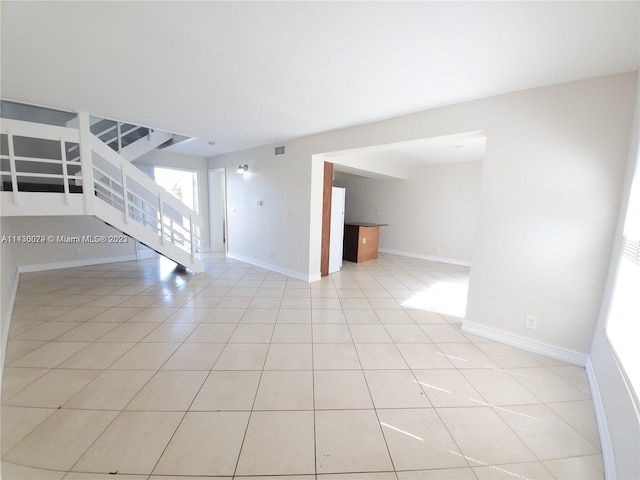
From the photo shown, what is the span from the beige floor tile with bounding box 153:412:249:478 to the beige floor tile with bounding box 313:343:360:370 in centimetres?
75

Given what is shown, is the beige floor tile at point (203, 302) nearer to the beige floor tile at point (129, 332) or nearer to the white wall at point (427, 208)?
the beige floor tile at point (129, 332)

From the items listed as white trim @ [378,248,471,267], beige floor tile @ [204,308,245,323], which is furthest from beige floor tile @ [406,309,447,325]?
white trim @ [378,248,471,267]

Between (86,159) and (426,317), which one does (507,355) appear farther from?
(86,159)

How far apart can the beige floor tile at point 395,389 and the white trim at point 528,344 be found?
3.82 ft

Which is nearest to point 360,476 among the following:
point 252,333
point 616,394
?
point 616,394

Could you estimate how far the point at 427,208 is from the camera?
6.55 m

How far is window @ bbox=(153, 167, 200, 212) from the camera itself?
6.10 metres

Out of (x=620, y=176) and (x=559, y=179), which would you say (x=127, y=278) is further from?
(x=620, y=176)

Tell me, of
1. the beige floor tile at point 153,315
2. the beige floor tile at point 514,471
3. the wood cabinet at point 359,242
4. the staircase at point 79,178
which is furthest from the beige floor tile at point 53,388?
the wood cabinet at point 359,242

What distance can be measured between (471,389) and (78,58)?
4248 mm

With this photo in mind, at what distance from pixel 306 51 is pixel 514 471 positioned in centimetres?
296

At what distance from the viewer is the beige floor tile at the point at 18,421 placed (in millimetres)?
1361

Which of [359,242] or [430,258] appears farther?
[430,258]

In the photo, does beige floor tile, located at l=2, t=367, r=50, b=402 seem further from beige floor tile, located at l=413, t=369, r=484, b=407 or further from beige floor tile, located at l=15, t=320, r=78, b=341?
beige floor tile, located at l=413, t=369, r=484, b=407
